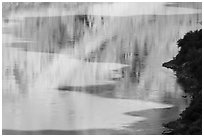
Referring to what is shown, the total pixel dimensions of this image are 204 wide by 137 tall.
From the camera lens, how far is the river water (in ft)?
38.0

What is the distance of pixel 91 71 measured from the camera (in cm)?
1861

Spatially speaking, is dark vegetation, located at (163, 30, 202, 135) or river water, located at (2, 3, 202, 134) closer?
dark vegetation, located at (163, 30, 202, 135)

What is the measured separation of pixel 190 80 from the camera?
14.8 m

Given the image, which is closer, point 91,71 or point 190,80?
point 190,80

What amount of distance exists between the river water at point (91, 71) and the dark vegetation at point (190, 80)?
379mm

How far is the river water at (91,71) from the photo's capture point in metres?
11.6

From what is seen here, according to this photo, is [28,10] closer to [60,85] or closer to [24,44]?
[24,44]

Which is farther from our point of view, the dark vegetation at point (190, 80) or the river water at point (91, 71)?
the river water at point (91, 71)

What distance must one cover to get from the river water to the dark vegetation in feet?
1.24

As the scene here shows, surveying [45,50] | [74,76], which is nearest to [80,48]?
[45,50]

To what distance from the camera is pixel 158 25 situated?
88.9 ft

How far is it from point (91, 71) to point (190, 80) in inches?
194

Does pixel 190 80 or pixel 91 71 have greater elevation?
pixel 91 71

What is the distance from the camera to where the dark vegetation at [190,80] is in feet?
30.8
